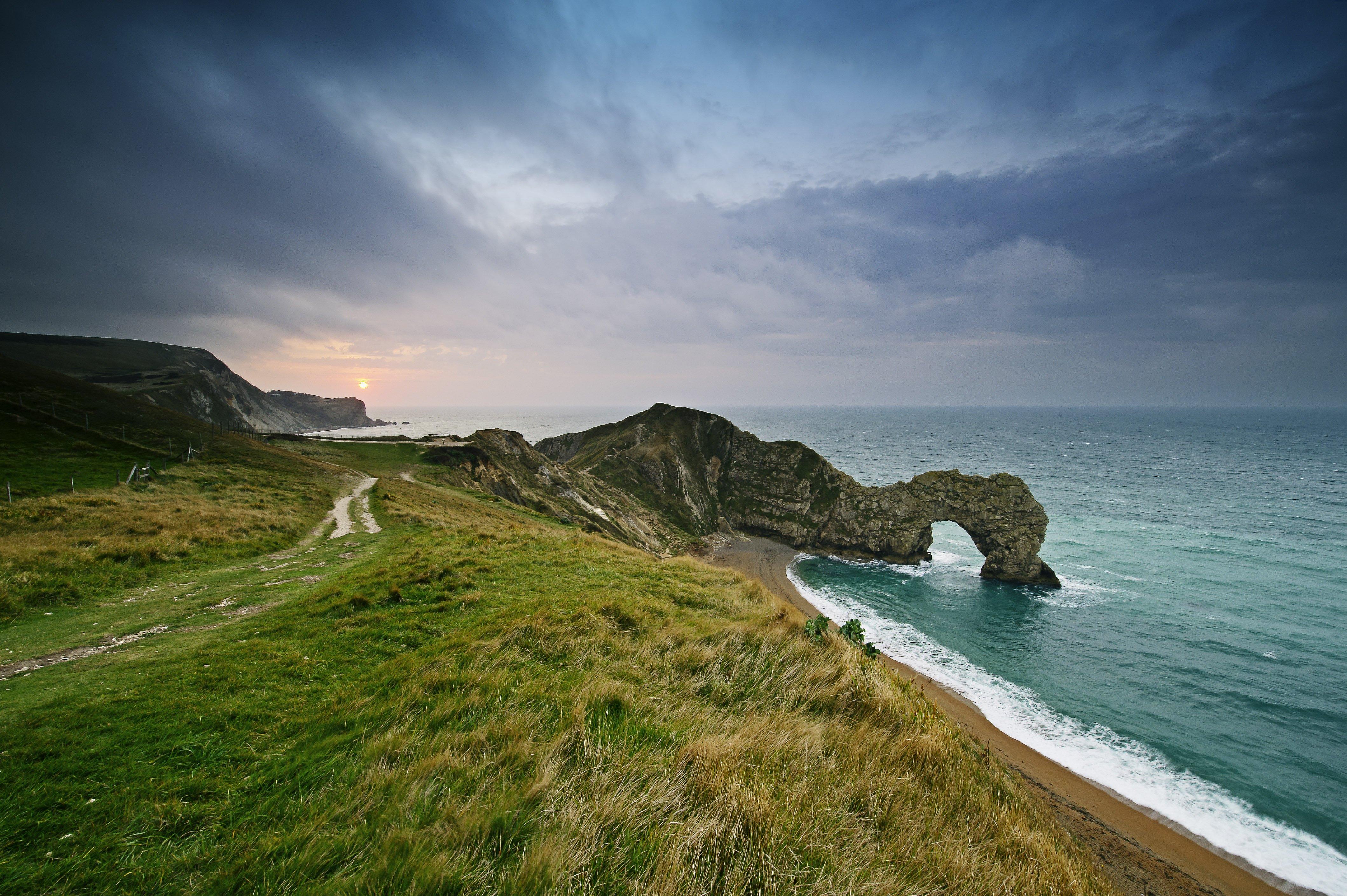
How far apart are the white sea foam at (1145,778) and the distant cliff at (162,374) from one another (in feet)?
396

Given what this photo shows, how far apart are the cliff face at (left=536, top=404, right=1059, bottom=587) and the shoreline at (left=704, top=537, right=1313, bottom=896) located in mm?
38025

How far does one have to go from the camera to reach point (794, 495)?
81.3m

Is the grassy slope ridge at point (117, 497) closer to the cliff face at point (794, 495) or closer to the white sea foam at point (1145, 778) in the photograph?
the white sea foam at point (1145, 778)

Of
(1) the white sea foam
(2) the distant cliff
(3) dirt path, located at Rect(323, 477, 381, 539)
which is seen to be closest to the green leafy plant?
(3) dirt path, located at Rect(323, 477, 381, 539)

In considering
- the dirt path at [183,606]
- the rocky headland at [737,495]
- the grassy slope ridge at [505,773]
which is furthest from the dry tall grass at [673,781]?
the rocky headland at [737,495]

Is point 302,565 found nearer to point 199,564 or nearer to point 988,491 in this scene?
point 199,564

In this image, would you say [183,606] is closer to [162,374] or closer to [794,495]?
[794,495]

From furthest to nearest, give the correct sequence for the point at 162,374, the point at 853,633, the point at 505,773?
the point at 162,374 < the point at 853,633 < the point at 505,773

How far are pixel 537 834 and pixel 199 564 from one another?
2006 cm

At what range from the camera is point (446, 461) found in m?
56.1

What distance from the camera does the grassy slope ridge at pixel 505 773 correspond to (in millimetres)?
3336

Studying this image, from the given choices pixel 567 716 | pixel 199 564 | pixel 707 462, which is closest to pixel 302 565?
pixel 199 564

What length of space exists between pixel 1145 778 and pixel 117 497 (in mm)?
55617

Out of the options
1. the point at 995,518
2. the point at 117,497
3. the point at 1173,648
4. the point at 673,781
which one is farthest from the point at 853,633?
the point at 995,518
